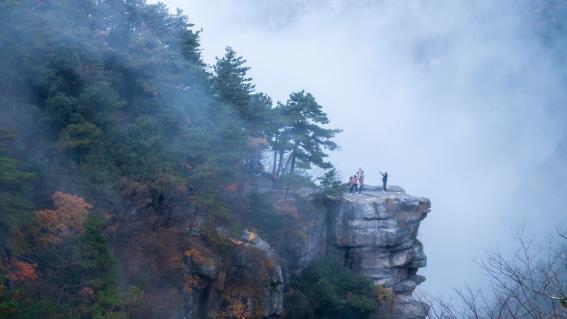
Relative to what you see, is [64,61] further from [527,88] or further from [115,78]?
[527,88]

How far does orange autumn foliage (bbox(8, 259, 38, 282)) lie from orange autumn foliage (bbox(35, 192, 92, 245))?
82 centimetres

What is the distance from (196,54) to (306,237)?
35.9ft

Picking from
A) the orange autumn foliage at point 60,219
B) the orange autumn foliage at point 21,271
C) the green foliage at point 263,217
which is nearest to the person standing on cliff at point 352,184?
the green foliage at point 263,217

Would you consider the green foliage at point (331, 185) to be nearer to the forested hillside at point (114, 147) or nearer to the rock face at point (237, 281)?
the forested hillside at point (114, 147)

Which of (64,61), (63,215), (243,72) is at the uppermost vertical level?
(243,72)

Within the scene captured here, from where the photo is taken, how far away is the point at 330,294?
20.9 metres

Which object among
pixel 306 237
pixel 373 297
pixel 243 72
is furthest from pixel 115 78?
pixel 373 297

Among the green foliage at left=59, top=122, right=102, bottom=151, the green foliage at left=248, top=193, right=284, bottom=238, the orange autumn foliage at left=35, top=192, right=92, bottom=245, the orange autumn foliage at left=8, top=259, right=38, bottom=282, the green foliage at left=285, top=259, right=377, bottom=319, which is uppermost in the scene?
the green foliage at left=59, top=122, right=102, bottom=151

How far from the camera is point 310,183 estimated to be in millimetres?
24016

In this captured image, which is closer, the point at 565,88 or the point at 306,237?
the point at 306,237

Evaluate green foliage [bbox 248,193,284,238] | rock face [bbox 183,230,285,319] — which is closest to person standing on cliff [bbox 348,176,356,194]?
green foliage [bbox 248,193,284,238]

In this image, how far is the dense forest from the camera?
11977mm

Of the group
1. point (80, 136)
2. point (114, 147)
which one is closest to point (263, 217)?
point (114, 147)

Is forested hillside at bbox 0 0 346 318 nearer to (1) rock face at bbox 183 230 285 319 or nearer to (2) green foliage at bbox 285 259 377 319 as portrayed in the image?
(1) rock face at bbox 183 230 285 319
